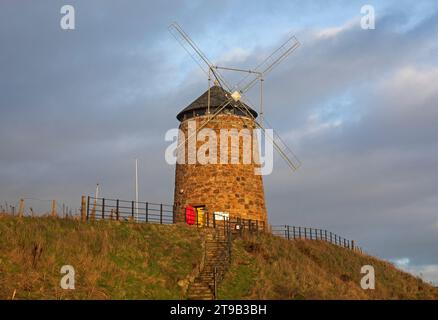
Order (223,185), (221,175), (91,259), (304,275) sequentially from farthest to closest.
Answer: (221,175), (223,185), (304,275), (91,259)

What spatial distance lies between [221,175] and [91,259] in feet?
60.0

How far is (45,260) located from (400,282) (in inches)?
965

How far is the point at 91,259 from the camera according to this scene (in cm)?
2095

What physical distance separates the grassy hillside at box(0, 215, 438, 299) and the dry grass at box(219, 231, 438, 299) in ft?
0.17

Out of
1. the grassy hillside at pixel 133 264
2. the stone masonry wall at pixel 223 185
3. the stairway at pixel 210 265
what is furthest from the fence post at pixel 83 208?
the stone masonry wall at pixel 223 185

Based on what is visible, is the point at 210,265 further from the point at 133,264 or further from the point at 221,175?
the point at 221,175

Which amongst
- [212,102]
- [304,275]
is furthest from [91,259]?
[212,102]

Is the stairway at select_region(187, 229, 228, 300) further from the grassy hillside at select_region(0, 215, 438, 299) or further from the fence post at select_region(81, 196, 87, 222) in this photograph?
the fence post at select_region(81, 196, 87, 222)

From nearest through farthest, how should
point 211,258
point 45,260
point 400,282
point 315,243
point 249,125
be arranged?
point 45,260 → point 211,258 → point 400,282 → point 315,243 → point 249,125

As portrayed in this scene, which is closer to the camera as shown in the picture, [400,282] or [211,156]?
[400,282]

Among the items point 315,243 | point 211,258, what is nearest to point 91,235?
point 211,258
